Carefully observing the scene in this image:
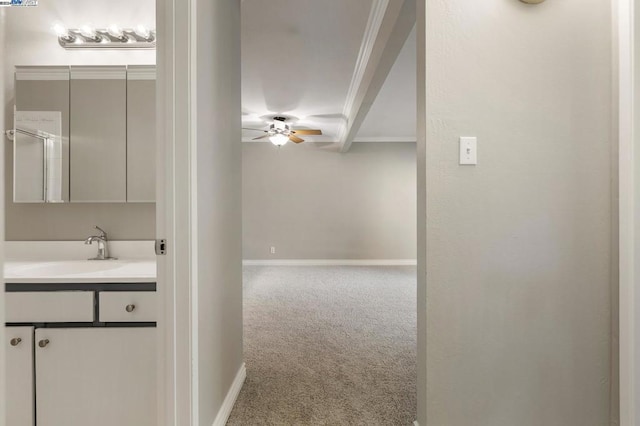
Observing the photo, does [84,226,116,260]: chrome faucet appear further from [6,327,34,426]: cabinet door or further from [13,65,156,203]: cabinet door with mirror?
[6,327,34,426]: cabinet door

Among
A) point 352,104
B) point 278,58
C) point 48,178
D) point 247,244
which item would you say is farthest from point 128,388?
point 247,244

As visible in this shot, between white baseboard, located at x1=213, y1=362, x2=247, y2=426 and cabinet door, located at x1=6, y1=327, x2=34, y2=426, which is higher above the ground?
cabinet door, located at x1=6, y1=327, x2=34, y2=426

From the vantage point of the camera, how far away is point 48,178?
1910 millimetres

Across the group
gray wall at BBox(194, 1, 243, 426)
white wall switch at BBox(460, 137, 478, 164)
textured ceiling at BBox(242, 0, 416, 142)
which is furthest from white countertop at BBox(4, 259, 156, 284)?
textured ceiling at BBox(242, 0, 416, 142)

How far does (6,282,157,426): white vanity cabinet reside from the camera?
138 centimetres

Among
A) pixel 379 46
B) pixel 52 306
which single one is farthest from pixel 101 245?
pixel 379 46

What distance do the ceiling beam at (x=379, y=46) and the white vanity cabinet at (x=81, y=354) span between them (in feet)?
6.71

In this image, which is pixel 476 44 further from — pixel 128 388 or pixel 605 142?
pixel 128 388

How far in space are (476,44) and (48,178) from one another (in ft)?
7.78

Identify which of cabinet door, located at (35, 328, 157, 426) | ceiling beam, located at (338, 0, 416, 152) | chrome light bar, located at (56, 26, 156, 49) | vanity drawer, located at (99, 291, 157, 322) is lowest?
cabinet door, located at (35, 328, 157, 426)

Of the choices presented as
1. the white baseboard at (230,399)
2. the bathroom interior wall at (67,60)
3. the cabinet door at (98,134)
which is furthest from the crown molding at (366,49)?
the white baseboard at (230,399)

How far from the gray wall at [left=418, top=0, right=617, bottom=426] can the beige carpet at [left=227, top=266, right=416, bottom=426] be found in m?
0.53

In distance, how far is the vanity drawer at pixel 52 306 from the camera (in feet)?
4.49

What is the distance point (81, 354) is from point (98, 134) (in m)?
1.22
